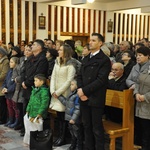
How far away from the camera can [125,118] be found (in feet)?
11.9

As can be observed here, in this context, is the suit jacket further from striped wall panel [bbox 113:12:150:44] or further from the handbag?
striped wall panel [bbox 113:12:150:44]

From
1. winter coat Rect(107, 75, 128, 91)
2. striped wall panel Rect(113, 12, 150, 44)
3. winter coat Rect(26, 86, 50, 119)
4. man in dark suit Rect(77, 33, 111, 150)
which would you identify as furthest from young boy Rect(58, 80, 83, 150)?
striped wall panel Rect(113, 12, 150, 44)

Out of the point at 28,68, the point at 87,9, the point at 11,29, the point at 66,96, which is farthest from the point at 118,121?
the point at 87,9

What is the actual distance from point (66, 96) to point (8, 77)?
1562 millimetres

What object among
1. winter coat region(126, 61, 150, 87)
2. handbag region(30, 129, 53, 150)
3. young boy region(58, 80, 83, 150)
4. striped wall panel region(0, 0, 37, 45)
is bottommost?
handbag region(30, 129, 53, 150)

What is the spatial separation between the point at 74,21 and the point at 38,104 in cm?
787

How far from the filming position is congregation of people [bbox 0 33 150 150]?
339 cm

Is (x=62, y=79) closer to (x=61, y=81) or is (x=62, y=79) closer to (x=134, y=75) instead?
(x=61, y=81)

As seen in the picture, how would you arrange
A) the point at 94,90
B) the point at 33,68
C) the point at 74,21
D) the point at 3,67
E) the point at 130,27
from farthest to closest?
the point at 130,27, the point at 74,21, the point at 3,67, the point at 33,68, the point at 94,90

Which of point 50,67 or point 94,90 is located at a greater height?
point 50,67

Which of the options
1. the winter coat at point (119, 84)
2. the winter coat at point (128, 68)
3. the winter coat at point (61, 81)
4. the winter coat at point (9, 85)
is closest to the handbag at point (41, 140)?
the winter coat at point (61, 81)

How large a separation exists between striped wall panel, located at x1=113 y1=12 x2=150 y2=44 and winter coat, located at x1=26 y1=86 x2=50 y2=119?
9.17m

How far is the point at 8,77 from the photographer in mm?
5168

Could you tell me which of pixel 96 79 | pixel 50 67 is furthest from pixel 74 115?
pixel 50 67
